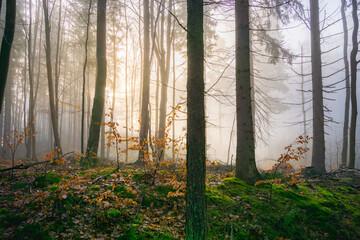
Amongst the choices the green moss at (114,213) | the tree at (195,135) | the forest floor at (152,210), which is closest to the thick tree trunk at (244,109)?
the forest floor at (152,210)

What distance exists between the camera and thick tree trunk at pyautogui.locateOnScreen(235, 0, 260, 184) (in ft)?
17.8

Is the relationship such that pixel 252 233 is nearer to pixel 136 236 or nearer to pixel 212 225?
pixel 212 225

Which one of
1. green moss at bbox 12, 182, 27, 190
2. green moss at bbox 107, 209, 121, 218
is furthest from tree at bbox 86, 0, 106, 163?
green moss at bbox 107, 209, 121, 218

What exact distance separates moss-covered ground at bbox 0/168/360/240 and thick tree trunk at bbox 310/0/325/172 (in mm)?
3518

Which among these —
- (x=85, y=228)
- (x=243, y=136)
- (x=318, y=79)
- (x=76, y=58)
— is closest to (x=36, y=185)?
(x=85, y=228)

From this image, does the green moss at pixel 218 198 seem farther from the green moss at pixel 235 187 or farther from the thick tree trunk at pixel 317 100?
the thick tree trunk at pixel 317 100

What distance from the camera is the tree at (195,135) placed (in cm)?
269

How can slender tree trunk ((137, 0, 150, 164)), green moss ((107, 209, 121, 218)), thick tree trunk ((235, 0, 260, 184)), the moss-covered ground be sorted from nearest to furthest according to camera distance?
the moss-covered ground, green moss ((107, 209, 121, 218)), thick tree trunk ((235, 0, 260, 184)), slender tree trunk ((137, 0, 150, 164))

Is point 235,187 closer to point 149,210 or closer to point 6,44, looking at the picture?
point 149,210

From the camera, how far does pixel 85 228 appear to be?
3.07 meters

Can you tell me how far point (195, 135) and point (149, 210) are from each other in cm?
213

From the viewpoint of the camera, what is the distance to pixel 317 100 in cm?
876

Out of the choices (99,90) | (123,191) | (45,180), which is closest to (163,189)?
(123,191)

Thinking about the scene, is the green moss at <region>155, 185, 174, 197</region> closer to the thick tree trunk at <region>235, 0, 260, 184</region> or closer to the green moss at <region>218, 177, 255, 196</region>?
the green moss at <region>218, 177, 255, 196</region>
